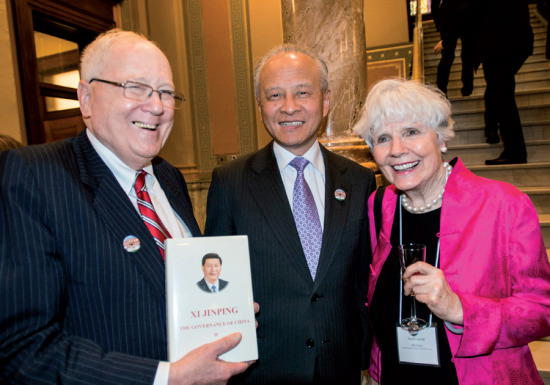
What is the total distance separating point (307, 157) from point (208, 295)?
3.34 ft

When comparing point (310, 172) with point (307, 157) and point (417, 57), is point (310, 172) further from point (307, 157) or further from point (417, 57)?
point (417, 57)

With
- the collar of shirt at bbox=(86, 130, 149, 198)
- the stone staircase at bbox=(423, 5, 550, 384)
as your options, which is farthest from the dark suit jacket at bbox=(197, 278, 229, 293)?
the stone staircase at bbox=(423, 5, 550, 384)

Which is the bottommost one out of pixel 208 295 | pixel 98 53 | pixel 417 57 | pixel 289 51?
pixel 208 295

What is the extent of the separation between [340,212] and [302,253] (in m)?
0.28

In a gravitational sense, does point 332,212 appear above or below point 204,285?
above

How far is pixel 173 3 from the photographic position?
6.54 metres

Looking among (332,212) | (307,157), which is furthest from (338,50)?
(332,212)

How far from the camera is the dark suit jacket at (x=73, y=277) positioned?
1.00 m

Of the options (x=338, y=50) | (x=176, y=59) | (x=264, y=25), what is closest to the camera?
(x=338, y=50)

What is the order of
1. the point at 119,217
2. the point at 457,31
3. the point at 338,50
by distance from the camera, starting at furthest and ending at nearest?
the point at 457,31 → the point at 338,50 → the point at 119,217

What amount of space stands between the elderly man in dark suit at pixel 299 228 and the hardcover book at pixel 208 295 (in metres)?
0.51

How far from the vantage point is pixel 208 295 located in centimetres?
117

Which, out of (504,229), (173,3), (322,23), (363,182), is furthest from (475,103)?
(173,3)

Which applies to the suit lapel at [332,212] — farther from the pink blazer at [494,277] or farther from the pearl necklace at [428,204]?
the pink blazer at [494,277]
